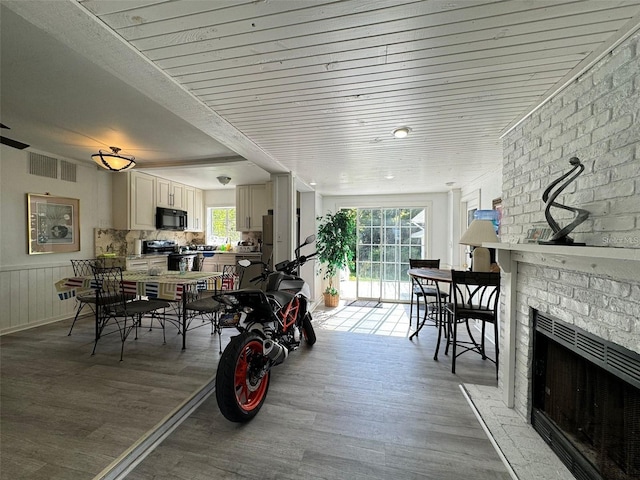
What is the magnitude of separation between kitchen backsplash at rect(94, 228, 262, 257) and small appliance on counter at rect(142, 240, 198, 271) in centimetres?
20

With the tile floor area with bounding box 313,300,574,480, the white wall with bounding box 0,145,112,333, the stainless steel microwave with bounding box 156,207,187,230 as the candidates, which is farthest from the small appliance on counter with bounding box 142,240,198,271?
the tile floor area with bounding box 313,300,574,480

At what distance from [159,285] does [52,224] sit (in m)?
2.37

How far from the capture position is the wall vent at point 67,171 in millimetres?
3836

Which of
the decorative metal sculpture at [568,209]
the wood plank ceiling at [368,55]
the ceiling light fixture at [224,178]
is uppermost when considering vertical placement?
the ceiling light fixture at [224,178]

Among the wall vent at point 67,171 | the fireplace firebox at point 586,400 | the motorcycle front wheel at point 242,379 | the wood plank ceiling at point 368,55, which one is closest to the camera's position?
the wood plank ceiling at point 368,55

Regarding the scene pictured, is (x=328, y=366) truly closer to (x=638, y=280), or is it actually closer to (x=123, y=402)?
(x=123, y=402)

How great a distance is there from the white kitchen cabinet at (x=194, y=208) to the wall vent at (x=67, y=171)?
1.89m

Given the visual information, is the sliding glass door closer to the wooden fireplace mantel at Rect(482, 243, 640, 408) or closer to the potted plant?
the potted plant

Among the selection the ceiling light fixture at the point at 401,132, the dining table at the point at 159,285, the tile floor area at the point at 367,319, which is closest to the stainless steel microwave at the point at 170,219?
the dining table at the point at 159,285

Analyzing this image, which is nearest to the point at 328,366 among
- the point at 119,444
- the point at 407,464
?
the point at 407,464

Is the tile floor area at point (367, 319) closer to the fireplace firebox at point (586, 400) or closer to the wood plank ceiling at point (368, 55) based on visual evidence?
the fireplace firebox at point (586, 400)

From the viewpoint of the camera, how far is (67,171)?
12.8 ft

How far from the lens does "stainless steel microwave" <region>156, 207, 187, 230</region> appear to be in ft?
16.2

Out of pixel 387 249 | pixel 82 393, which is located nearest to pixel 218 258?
pixel 387 249
